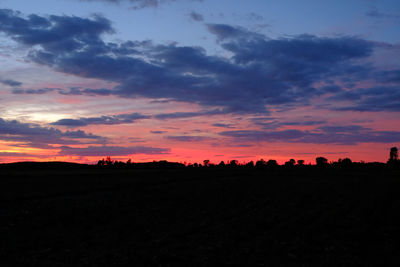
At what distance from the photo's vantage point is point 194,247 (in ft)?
51.5

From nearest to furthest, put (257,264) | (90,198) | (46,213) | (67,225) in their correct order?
(257,264) → (67,225) → (46,213) → (90,198)

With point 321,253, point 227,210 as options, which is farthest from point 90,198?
point 321,253

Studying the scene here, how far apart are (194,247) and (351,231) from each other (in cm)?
Answer: 839

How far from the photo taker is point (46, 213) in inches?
992

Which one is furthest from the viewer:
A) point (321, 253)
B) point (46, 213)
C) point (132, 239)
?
point (46, 213)

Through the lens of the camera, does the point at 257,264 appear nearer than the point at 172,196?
Yes

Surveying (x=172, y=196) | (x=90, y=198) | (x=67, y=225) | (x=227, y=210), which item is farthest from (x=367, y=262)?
(x=90, y=198)

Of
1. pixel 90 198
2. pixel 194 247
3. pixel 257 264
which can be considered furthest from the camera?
pixel 90 198

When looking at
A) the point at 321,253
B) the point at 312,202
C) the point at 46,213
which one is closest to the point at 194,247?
the point at 321,253

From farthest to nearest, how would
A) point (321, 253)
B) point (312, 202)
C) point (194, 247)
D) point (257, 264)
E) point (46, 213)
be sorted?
point (312, 202) < point (46, 213) < point (194, 247) < point (321, 253) < point (257, 264)

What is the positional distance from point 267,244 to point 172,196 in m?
19.5

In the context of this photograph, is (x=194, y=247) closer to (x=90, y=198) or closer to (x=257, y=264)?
(x=257, y=264)

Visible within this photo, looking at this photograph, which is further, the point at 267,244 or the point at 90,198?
the point at 90,198

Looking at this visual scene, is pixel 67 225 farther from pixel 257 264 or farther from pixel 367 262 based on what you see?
pixel 367 262
